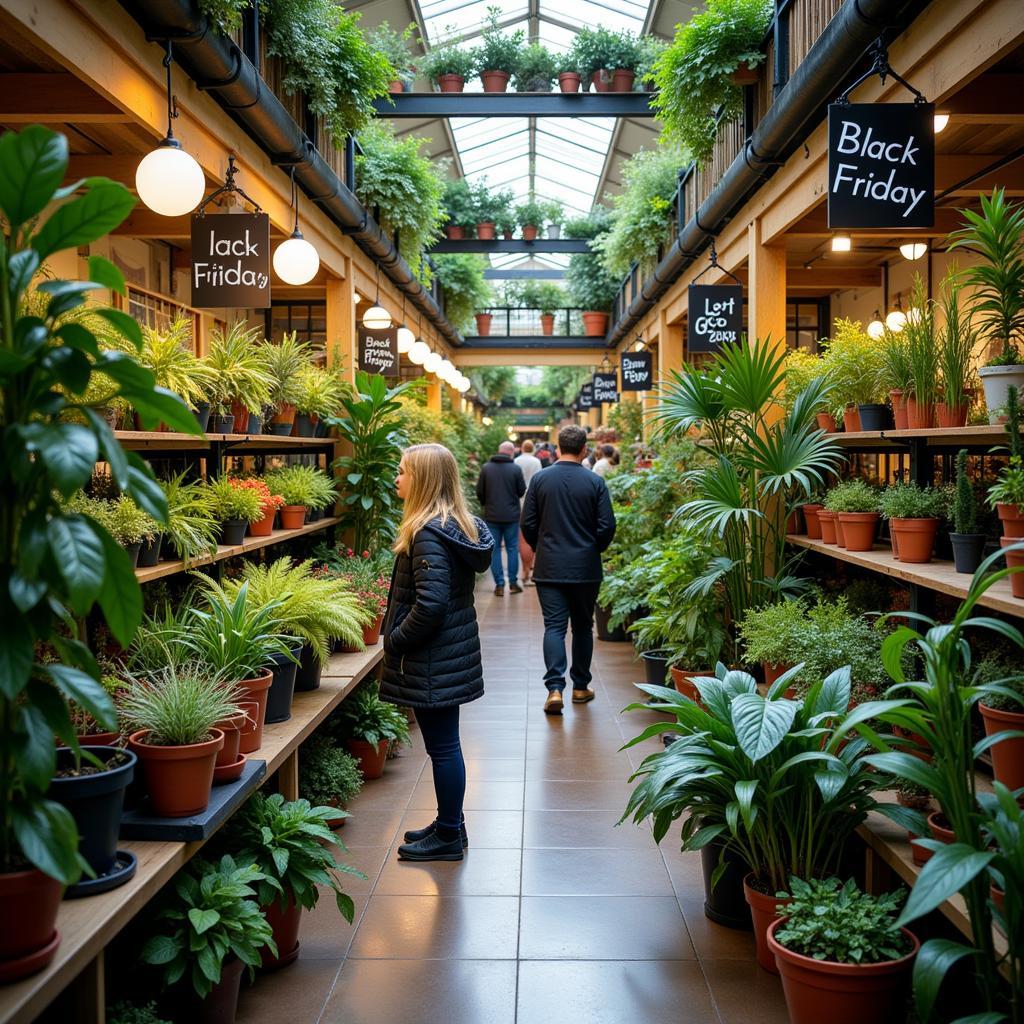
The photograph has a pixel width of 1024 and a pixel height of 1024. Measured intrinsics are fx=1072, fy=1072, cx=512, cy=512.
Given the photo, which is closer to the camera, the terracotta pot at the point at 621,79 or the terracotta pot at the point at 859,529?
the terracotta pot at the point at 859,529

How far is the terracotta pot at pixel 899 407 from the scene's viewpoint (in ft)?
13.4

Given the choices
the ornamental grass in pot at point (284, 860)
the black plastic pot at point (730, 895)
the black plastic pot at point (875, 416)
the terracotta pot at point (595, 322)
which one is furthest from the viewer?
the terracotta pot at point (595, 322)

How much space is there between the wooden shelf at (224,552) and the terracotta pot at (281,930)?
43.1 inches

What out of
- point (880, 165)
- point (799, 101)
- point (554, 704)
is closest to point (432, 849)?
point (554, 704)

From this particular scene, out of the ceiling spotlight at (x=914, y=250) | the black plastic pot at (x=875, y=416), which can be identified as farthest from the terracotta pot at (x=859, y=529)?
the ceiling spotlight at (x=914, y=250)

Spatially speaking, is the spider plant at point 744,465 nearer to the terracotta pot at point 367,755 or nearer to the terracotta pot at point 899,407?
the terracotta pot at point 899,407

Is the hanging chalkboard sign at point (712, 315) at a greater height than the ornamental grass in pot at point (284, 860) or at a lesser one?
greater

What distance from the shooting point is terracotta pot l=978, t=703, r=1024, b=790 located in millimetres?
2730

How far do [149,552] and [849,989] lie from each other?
2587 millimetres

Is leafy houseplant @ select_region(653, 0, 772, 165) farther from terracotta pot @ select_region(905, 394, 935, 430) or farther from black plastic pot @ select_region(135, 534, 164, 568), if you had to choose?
black plastic pot @ select_region(135, 534, 164, 568)

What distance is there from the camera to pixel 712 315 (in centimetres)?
782

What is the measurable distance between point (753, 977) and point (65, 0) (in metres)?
3.77

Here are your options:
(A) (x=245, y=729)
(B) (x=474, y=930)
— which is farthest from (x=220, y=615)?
(B) (x=474, y=930)

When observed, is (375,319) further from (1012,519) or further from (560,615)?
(1012,519)
